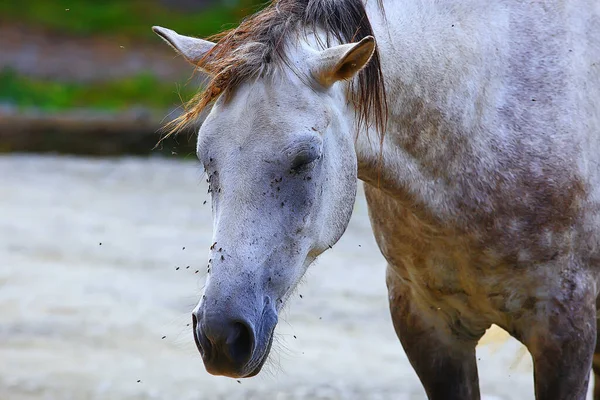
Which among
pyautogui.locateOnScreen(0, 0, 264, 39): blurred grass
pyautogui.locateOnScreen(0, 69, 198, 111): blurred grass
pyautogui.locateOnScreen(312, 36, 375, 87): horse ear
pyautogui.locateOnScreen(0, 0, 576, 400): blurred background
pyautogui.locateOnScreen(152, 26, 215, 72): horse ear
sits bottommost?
pyautogui.locateOnScreen(0, 0, 264, 39): blurred grass

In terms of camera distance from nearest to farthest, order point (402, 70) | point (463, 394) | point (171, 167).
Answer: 1. point (402, 70)
2. point (463, 394)
3. point (171, 167)

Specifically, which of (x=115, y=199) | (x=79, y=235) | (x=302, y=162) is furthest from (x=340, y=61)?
(x=115, y=199)

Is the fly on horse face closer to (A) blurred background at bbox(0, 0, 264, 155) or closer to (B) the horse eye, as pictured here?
(B) the horse eye

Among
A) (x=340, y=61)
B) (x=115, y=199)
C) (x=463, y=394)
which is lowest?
(x=115, y=199)

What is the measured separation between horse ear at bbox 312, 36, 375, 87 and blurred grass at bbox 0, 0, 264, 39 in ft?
47.6

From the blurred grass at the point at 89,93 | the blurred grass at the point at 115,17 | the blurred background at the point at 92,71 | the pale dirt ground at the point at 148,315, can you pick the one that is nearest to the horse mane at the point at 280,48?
the pale dirt ground at the point at 148,315

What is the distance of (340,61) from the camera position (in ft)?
7.76

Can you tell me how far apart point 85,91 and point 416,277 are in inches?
481

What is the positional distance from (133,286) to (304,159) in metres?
4.27

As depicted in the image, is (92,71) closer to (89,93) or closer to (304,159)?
(89,93)

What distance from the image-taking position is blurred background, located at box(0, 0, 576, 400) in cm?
483

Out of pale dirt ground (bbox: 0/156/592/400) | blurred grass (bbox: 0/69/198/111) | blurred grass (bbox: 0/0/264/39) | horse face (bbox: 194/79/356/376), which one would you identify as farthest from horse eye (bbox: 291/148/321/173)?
blurred grass (bbox: 0/0/264/39)

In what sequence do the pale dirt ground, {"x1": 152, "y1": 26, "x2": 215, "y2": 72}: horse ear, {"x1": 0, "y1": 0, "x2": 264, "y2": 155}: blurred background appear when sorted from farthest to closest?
{"x1": 0, "y1": 0, "x2": 264, "y2": 155}: blurred background, the pale dirt ground, {"x1": 152, "y1": 26, "x2": 215, "y2": 72}: horse ear

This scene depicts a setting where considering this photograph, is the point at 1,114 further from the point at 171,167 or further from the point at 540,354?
the point at 540,354
